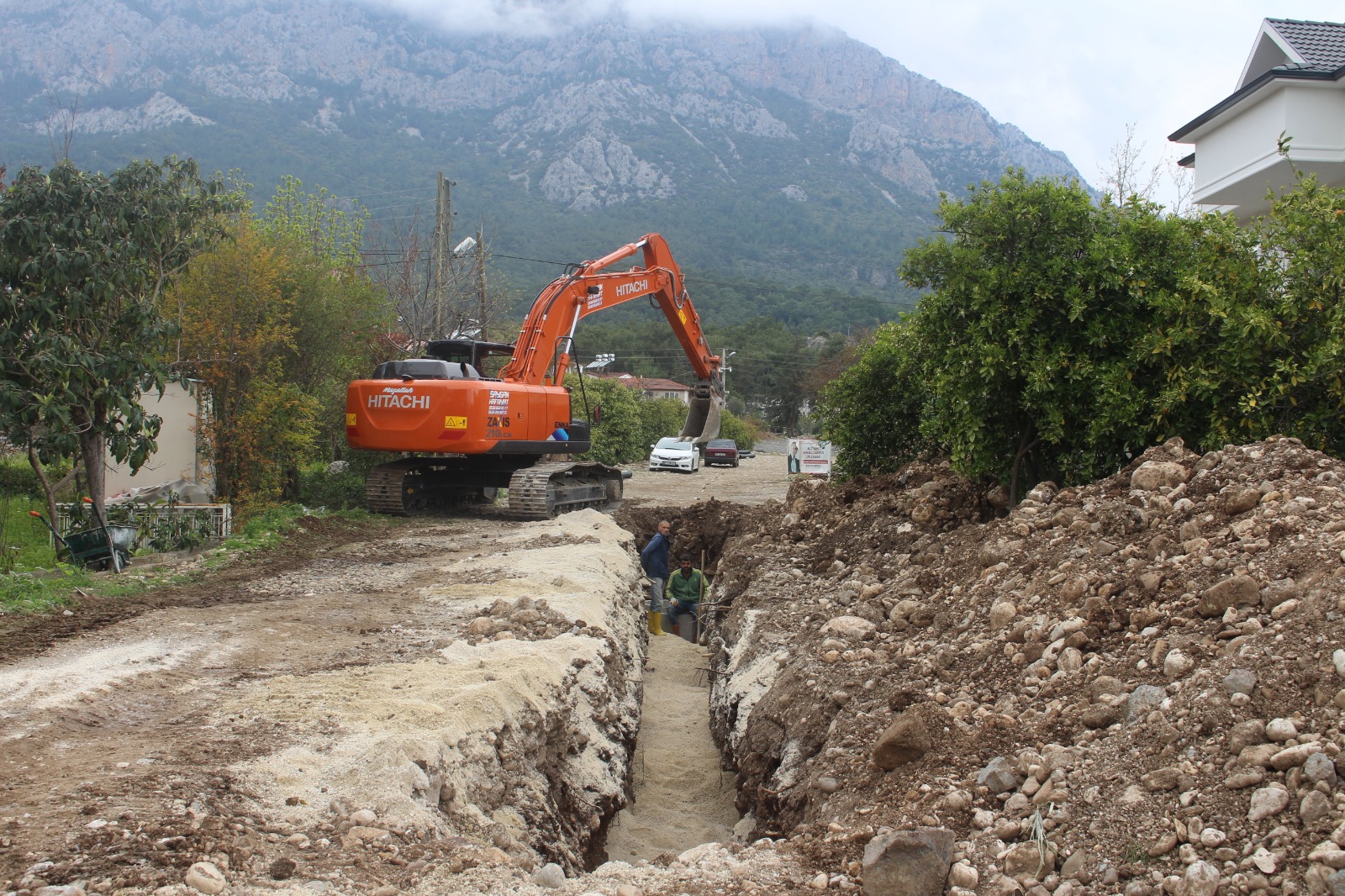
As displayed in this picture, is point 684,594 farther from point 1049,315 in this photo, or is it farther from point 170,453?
point 170,453

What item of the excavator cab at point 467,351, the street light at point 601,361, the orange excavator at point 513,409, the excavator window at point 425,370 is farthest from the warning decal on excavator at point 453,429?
the street light at point 601,361

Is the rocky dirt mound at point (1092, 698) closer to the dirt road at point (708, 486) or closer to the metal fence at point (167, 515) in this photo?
the metal fence at point (167, 515)

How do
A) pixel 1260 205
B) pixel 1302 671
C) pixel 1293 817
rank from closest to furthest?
pixel 1293 817
pixel 1302 671
pixel 1260 205

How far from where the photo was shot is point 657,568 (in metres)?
13.7

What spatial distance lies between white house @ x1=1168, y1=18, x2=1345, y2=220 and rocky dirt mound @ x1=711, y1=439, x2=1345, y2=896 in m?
8.12

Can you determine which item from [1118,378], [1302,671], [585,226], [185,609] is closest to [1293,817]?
[1302,671]

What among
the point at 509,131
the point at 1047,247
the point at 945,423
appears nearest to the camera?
the point at 1047,247

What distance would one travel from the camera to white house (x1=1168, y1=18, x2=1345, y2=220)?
1370 cm

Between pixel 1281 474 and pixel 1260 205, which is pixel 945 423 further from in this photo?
pixel 1260 205

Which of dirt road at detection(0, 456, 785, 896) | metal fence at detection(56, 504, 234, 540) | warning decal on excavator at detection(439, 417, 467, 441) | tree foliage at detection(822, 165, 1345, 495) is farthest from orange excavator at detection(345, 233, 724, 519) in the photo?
tree foliage at detection(822, 165, 1345, 495)

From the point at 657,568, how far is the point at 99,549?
6658 mm

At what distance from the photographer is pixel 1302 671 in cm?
394

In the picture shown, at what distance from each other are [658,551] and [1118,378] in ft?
23.2

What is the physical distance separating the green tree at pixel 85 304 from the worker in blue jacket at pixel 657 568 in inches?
244
